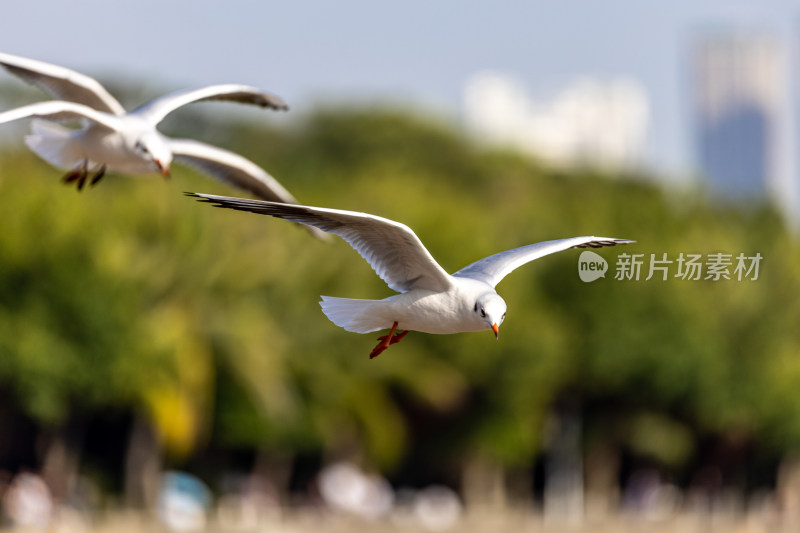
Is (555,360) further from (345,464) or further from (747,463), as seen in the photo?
(747,463)

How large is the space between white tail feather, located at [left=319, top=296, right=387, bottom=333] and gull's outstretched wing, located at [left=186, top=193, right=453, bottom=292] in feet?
0.88

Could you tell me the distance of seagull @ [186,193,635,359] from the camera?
1241 cm

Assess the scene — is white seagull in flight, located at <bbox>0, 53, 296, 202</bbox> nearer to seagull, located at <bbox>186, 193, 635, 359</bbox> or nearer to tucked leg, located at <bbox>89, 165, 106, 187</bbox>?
tucked leg, located at <bbox>89, 165, 106, 187</bbox>

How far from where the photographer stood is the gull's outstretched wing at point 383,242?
39.6ft

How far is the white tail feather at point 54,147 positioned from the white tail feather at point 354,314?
334cm

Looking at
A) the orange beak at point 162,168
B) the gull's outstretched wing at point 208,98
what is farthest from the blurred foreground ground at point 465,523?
the orange beak at point 162,168

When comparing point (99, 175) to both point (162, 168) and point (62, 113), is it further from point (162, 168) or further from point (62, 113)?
point (162, 168)

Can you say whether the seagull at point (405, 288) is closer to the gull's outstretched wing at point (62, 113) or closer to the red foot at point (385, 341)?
the red foot at point (385, 341)

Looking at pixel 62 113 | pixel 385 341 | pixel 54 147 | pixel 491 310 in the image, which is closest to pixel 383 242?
pixel 385 341

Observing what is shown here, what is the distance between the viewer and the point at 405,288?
13312mm

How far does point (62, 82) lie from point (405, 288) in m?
4.54

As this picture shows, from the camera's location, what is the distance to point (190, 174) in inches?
1737

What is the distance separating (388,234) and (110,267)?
25.1 meters

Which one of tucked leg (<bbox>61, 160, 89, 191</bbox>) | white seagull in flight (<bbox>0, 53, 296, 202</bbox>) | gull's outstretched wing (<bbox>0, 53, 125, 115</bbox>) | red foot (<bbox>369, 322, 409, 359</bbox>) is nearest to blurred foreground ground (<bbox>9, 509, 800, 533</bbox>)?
white seagull in flight (<bbox>0, 53, 296, 202</bbox>)
